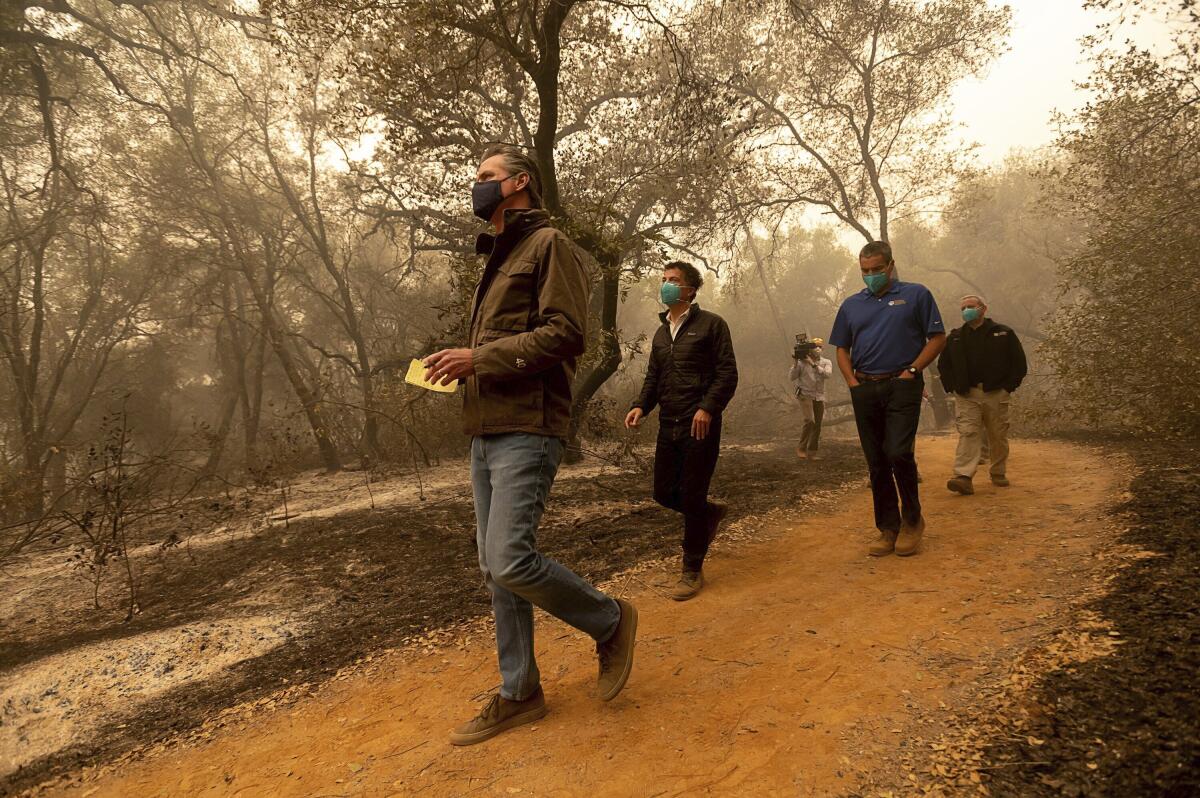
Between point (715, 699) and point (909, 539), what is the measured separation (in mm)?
2527

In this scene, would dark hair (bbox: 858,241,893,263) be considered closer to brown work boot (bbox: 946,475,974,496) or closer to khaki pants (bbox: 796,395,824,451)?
brown work boot (bbox: 946,475,974,496)

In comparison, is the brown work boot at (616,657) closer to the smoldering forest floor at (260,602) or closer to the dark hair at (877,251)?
the smoldering forest floor at (260,602)

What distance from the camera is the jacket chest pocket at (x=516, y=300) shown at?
247 centimetres

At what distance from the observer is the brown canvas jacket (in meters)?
2.32

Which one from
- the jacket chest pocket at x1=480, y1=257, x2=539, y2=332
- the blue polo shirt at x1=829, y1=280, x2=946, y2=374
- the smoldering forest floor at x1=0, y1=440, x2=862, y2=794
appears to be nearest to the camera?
the jacket chest pocket at x1=480, y1=257, x2=539, y2=332

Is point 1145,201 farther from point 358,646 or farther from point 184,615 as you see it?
point 184,615

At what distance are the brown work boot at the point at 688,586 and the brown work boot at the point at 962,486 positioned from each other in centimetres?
352

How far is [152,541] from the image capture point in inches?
296

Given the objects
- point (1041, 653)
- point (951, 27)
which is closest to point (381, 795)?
point (1041, 653)

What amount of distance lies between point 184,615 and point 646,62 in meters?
13.9

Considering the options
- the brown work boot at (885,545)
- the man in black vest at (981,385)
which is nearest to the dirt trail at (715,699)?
the brown work boot at (885,545)

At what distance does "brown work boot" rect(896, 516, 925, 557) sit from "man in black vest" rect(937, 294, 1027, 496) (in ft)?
7.04

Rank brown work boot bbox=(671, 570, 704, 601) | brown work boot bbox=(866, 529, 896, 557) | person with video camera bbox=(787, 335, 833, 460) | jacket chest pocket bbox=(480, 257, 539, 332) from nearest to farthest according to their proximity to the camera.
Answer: jacket chest pocket bbox=(480, 257, 539, 332) → brown work boot bbox=(671, 570, 704, 601) → brown work boot bbox=(866, 529, 896, 557) → person with video camera bbox=(787, 335, 833, 460)

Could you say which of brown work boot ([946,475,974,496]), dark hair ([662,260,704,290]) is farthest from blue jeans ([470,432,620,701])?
brown work boot ([946,475,974,496])
